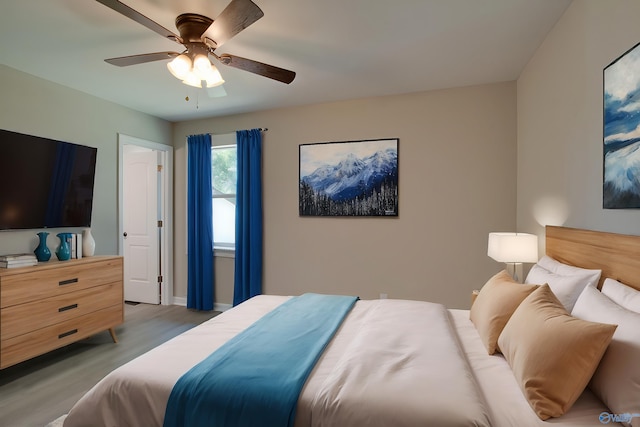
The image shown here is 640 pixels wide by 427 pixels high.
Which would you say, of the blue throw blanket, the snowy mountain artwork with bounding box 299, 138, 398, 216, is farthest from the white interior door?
the blue throw blanket

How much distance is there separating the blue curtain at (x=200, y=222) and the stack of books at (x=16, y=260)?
5.98 feet

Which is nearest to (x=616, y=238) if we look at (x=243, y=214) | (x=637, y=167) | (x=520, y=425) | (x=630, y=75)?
(x=637, y=167)

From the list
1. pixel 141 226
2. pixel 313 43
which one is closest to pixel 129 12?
pixel 313 43

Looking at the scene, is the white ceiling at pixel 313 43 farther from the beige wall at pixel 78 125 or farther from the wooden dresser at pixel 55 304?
the wooden dresser at pixel 55 304

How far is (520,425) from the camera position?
3.75 ft

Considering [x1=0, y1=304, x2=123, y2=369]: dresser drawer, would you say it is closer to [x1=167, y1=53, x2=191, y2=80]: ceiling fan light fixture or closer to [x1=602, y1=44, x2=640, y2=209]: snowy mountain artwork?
[x1=167, y1=53, x2=191, y2=80]: ceiling fan light fixture

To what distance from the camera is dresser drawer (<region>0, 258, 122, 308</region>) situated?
256 centimetres

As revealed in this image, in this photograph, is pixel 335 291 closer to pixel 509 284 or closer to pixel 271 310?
pixel 271 310

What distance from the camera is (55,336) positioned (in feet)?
9.42

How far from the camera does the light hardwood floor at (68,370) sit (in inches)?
90.0

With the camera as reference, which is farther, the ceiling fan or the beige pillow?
the ceiling fan

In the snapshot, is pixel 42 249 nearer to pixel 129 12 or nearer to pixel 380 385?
pixel 129 12

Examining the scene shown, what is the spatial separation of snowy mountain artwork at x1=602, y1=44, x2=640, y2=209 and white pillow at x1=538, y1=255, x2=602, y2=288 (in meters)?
0.35

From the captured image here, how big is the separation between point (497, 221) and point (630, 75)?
2.10 metres
